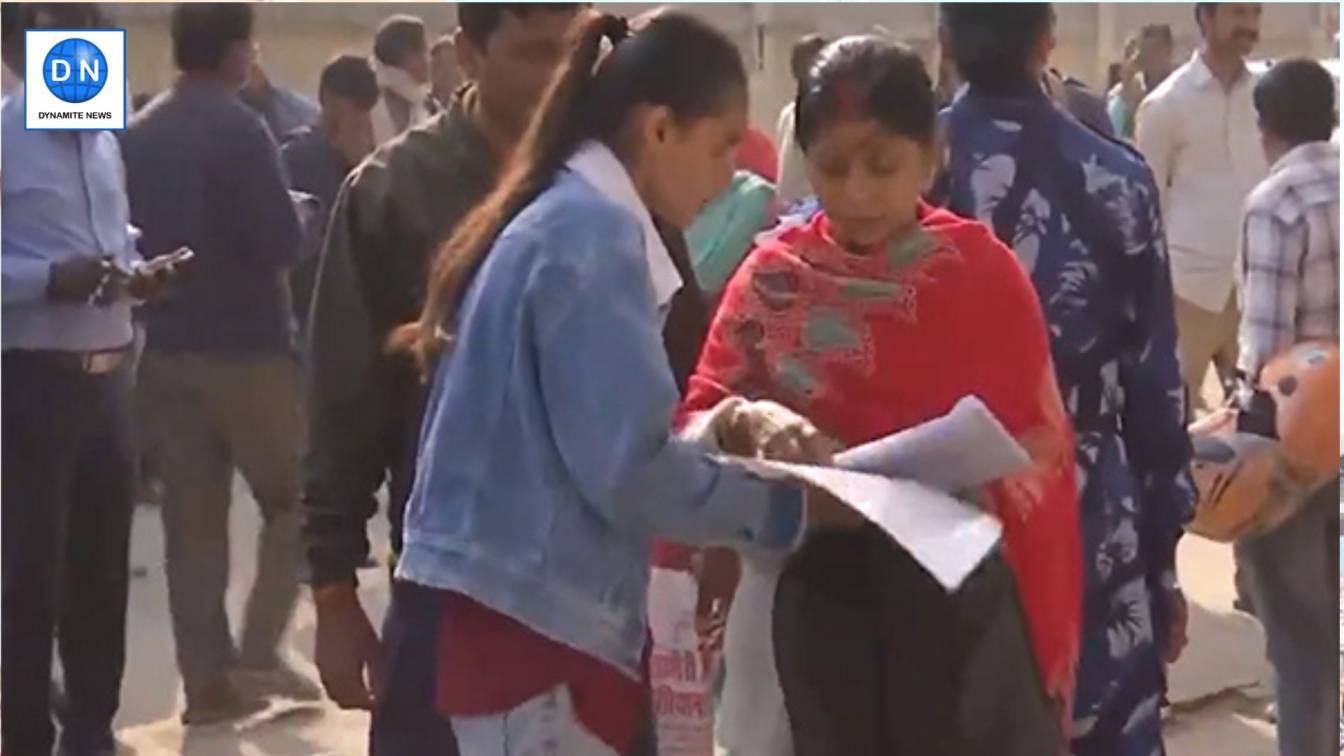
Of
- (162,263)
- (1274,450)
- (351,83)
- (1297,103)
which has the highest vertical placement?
(1297,103)

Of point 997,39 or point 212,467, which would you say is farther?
point 212,467

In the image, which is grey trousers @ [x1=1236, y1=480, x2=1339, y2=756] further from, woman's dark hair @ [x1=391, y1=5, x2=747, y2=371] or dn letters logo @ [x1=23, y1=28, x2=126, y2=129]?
dn letters logo @ [x1=23, y1=28, x2=126, y2=129]

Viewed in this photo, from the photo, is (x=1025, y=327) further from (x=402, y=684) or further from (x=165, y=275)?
(x=165, y=275)

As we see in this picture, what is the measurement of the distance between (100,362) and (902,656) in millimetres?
2049

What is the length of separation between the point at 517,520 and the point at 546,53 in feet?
2.56

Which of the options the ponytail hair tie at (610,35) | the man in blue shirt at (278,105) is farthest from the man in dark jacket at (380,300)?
the man in blue shirt at (278,105)

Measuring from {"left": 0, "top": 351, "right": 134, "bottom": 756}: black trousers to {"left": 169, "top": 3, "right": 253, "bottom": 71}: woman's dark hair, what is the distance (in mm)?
708

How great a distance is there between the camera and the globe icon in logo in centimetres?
405

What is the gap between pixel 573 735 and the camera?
2.11m

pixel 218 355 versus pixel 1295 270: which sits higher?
pixel 1295 270

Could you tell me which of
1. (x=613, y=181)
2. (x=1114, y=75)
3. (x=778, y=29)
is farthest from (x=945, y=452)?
(x=1114, y=75)

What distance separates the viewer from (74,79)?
4148 mm

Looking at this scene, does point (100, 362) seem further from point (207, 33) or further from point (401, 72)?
point (401, 72)

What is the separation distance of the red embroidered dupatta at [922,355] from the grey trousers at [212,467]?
95.8 inches
